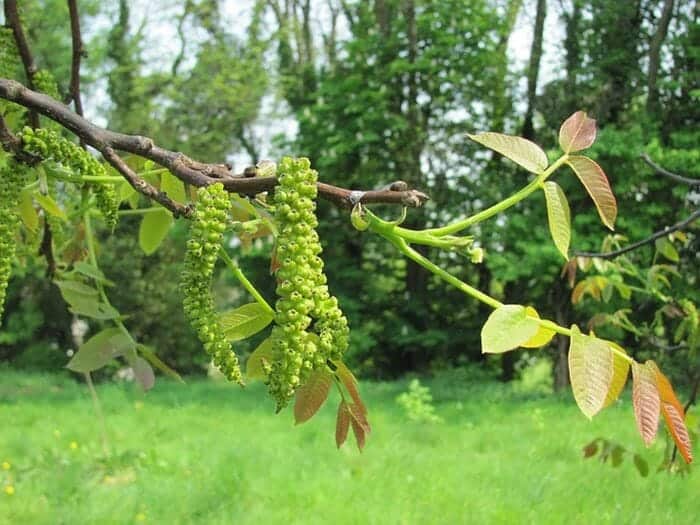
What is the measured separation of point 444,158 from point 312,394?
31.1 ft

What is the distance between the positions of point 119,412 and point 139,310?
354cm

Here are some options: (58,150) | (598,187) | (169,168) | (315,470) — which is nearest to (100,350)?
(58,150)

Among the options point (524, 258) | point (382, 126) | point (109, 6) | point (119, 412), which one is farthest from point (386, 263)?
point (109, 6)

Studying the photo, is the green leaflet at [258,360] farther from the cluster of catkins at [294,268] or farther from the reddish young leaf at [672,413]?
the reddish young leaf at [672,413]

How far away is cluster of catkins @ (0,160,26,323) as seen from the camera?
763mm

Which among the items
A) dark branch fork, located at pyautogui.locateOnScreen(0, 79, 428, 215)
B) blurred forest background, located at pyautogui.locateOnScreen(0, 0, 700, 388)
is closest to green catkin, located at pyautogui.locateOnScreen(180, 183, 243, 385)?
dark branch fork, located at pyautogui.locateOnScreen(0, 79, 428, 215)

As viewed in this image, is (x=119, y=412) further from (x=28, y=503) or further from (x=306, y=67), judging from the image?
(x=306, y=67)

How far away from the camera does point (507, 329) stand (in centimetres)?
61

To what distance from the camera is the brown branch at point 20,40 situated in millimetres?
1137

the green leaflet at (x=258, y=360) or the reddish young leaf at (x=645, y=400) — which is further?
the green leaflet at (x=258, y=360)

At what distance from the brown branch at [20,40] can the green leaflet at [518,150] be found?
74 centimetres

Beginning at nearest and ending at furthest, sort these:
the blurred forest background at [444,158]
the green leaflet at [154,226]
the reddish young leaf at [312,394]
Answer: the reddish young leaf at [312,394]
the green leaflet at [154,226]
the blurred forest background at [444,158]

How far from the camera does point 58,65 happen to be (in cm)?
1098

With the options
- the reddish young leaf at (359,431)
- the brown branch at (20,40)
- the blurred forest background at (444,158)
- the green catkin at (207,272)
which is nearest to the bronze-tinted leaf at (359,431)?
the reddish young leaf at (359,431)
